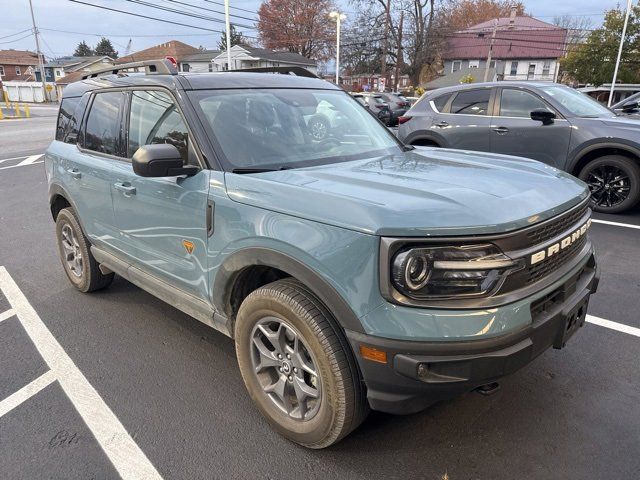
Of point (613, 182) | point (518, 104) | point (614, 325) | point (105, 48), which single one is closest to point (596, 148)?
point (613, 182)

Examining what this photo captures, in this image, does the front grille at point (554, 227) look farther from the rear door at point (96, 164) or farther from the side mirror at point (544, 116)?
the side mirror at point (544, 116)

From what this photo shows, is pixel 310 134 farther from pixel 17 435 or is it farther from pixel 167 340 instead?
pixel 17 435

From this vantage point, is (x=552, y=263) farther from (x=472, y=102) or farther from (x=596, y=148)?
(x=472, y=102)

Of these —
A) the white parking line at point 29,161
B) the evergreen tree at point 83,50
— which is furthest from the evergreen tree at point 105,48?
the white parking line at point 29,161

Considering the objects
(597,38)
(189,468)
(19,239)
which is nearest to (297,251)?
(189,468)

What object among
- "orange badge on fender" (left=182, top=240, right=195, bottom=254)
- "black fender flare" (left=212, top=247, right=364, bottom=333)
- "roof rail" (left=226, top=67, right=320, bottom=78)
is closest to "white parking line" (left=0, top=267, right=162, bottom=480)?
"black fender flare" (left=212, top=247, right=364, bottom=333)

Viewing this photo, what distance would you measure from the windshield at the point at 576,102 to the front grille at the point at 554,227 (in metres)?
5.18

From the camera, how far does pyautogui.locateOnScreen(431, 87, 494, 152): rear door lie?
25.0 feet

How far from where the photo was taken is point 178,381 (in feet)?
10.2

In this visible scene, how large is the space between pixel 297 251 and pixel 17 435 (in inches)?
74.8

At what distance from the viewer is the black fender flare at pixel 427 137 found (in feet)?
26.1

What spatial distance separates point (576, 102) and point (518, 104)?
0.82m

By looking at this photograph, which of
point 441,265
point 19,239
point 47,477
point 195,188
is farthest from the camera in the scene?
point 19,239

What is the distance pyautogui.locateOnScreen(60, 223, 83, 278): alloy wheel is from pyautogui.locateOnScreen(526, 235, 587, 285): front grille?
3800 millimetres
